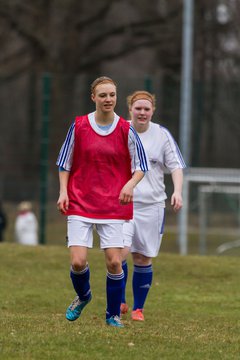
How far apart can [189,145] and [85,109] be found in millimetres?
2109

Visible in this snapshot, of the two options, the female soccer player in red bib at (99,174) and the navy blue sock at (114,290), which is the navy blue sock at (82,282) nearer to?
the female soccer player in red bib at (99,174)

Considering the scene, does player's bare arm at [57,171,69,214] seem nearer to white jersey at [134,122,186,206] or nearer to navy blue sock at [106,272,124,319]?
navy blue sock at [106,272,124,319]

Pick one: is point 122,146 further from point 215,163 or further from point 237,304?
point 215,163

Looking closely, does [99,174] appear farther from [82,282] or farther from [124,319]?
[124,319]

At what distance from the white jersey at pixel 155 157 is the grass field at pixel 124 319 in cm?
116

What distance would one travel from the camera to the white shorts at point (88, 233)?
832 cm

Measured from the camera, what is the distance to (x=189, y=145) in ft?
66.0

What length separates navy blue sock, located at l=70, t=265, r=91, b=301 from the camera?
848cm

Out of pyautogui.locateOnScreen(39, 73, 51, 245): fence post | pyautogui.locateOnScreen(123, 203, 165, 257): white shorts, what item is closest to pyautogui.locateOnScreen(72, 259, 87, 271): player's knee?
pyautogui.locateOnScreen(123, 203, 165, 257): white shorts

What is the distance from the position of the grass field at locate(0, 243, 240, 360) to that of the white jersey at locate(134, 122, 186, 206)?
1.16m

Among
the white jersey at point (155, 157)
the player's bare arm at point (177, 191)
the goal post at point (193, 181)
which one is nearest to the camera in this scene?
the player's bare arm at point (177, 191)

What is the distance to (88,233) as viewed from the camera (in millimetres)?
8375

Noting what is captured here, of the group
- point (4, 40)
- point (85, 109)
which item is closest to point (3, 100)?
point (85, 109)

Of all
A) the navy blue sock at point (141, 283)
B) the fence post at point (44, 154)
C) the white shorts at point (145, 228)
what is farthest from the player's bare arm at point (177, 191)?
the fence post at point (44, 154)
